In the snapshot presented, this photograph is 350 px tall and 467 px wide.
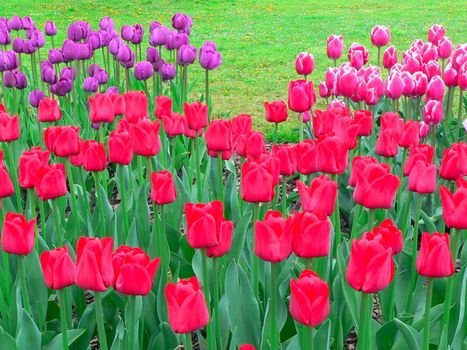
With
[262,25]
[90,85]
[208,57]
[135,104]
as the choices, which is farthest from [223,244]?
[262,25]

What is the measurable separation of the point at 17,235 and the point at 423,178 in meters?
1.32

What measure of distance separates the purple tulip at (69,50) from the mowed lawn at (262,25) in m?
2.49

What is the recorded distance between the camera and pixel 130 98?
11.4 feet

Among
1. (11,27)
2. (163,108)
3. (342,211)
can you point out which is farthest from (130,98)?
(11,27)

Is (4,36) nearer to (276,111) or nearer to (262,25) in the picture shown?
(276,111)

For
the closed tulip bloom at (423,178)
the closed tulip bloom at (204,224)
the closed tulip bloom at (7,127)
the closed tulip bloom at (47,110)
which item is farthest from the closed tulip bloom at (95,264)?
the closed tulip bloom at (47,110)

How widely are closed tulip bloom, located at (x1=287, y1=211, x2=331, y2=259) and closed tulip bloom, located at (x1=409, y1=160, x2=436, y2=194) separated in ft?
2.46

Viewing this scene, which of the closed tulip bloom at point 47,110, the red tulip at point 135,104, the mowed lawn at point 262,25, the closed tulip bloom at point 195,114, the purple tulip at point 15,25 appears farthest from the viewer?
the mowed lawn at point 262,25

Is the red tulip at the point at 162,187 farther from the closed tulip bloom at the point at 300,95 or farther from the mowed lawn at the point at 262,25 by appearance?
the mowed lawn at the point at 262,25

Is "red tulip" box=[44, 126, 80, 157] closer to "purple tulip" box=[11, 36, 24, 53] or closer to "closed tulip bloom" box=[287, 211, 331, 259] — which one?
"closed tulip bloom" box=[287, 211, 331, 259]

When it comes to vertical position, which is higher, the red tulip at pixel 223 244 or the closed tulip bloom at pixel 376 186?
the closed tulip bloom at pixel 376 186

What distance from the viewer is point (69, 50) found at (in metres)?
4.95

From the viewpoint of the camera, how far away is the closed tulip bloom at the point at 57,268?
73.7 inches

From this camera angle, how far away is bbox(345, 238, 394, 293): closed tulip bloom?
1672 millimetres
